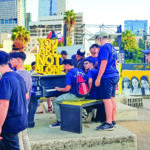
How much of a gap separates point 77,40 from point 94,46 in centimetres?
16428

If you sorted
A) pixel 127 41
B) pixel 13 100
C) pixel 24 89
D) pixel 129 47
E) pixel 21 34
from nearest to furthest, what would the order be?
pixel 13 100 < pixel 24 89 < pixel 21 34 < pixel 127 41 < pixel 129 47

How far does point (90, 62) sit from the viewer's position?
6.13m

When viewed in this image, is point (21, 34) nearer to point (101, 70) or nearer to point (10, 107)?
point (101, 70)

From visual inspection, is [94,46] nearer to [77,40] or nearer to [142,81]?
[142,81]

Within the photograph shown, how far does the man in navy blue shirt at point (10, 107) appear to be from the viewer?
2893 mm

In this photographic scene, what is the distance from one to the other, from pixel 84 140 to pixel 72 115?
21.9 inches

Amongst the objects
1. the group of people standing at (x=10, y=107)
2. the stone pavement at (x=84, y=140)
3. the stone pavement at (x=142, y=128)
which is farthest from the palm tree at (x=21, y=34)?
the group of people standing at (x=10, y=107)

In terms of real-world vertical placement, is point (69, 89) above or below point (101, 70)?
below

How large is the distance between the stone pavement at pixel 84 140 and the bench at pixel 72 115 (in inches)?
4.6

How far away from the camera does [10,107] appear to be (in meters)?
3.01

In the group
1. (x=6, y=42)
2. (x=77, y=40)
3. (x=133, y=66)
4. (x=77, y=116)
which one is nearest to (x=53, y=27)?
(x=77, y=40)

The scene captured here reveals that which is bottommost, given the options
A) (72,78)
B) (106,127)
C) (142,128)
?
(142,128)

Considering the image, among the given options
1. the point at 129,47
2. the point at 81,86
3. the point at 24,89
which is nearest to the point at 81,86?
the point at 81,86

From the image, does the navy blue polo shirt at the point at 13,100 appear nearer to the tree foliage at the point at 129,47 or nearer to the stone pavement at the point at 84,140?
the stone pavement at the point at 84,140
